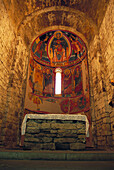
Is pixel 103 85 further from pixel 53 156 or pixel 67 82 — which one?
pixel 53 156

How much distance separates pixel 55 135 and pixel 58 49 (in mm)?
9730

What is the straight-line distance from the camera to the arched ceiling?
7.82 meters

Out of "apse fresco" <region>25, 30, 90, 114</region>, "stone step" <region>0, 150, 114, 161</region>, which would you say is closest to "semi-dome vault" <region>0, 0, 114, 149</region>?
"apse fresco" <region>25, 30, 90, 114</region>

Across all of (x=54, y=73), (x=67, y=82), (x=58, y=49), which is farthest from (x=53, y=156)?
(x=58, y=49)

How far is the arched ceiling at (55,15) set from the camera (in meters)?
7.82

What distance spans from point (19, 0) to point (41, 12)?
192cm

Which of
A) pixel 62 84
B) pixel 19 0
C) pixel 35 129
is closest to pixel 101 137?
pixel 35 129

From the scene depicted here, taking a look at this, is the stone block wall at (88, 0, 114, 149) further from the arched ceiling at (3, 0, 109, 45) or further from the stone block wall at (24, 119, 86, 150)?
the stone block wall at (24, 119, 86, 150)

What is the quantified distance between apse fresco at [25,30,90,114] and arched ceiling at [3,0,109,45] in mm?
905

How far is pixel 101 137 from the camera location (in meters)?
6.54

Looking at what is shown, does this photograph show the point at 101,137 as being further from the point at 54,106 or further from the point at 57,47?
the point at 57,47

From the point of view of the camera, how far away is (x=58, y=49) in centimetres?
1215

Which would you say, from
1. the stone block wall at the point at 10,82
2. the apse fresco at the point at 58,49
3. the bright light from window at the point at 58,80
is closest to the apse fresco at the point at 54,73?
the apse fresco at the point at 58,49

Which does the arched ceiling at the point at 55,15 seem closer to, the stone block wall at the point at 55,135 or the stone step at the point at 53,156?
the stone block wall at the point at 55,135
